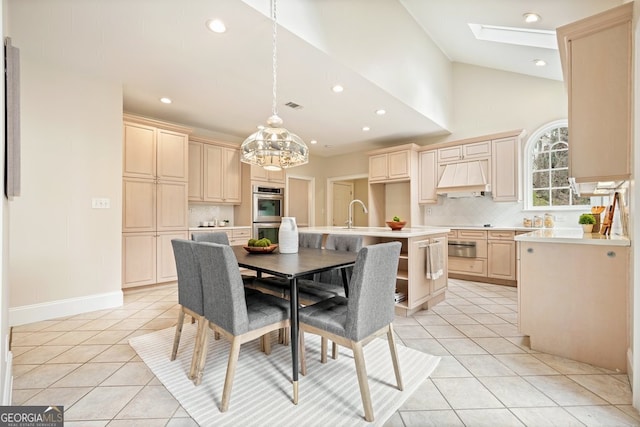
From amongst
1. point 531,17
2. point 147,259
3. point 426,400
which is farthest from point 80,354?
point 531,17

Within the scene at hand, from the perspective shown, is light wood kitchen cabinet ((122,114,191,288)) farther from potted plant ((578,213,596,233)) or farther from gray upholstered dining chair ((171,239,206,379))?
potted plant ((578,213,596,233))

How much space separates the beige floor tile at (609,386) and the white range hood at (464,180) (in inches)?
123

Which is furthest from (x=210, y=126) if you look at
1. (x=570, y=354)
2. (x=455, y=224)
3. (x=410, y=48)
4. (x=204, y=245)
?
(x=570, y=354)

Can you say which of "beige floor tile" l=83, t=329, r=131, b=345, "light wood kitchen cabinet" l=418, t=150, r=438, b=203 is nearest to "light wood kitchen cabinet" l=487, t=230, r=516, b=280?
"light wood kitchen cabinet" l=418, t=150, r=438, b=203

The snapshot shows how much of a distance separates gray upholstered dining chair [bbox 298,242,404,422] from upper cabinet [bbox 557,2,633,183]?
148 centimetres

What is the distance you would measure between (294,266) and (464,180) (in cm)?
394

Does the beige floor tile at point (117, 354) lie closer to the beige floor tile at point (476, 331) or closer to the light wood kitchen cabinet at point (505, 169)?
the beige floor tile at point (476, 331)

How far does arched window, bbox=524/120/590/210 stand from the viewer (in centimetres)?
431

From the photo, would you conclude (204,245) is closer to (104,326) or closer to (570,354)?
(104,326)

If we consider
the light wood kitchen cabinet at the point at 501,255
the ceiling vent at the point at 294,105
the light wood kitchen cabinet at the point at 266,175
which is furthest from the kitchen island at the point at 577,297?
the light wood kitchen cabinet at the point at 266,175

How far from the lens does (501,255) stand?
14.0 ft

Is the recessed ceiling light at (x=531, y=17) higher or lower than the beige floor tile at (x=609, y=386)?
higher

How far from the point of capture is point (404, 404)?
62.3 inches

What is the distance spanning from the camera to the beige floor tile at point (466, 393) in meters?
1.58
